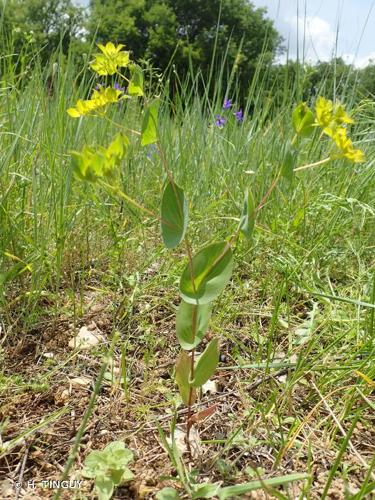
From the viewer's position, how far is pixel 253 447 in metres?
0.64

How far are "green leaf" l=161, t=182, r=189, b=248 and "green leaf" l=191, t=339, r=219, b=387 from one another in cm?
14

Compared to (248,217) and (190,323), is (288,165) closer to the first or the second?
(248,217)

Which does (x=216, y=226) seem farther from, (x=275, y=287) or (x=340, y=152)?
(x=340, y=152)

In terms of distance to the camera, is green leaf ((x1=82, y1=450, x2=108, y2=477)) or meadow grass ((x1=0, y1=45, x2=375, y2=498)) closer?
green leaf ((x1=82, y1=450, x2=108, y2=477))

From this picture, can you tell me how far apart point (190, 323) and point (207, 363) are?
2.2 inches

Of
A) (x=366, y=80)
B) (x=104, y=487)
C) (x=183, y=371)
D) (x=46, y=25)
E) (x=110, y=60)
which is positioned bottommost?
(x=104, y=487)

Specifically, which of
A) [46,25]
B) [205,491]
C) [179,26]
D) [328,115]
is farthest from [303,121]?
[179,26]

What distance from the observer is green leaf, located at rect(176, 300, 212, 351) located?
59 centimetres

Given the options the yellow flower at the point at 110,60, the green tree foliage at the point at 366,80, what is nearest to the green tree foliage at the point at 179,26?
the green tree foliage at the point at 366,80

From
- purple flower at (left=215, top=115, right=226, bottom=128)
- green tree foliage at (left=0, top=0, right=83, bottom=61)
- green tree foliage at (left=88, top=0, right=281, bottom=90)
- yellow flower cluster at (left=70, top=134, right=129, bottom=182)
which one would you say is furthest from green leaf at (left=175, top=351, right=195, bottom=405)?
green tree foliage at (left=88, top=0, right=281, bottom=90)

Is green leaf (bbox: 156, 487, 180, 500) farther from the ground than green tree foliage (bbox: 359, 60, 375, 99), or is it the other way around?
green tree foliage (bbox: 359, 60, 375, 99)

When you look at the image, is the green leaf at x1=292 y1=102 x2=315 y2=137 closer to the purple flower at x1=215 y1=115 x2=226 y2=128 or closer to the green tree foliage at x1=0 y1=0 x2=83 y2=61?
the green tree foliage at x1=0 y1=0 x2=83 y2=61

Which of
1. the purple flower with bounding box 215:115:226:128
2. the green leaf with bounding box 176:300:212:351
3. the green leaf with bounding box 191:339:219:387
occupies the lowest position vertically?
the green leaf with bounding box 191:339:219:387

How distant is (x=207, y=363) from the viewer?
57cm
